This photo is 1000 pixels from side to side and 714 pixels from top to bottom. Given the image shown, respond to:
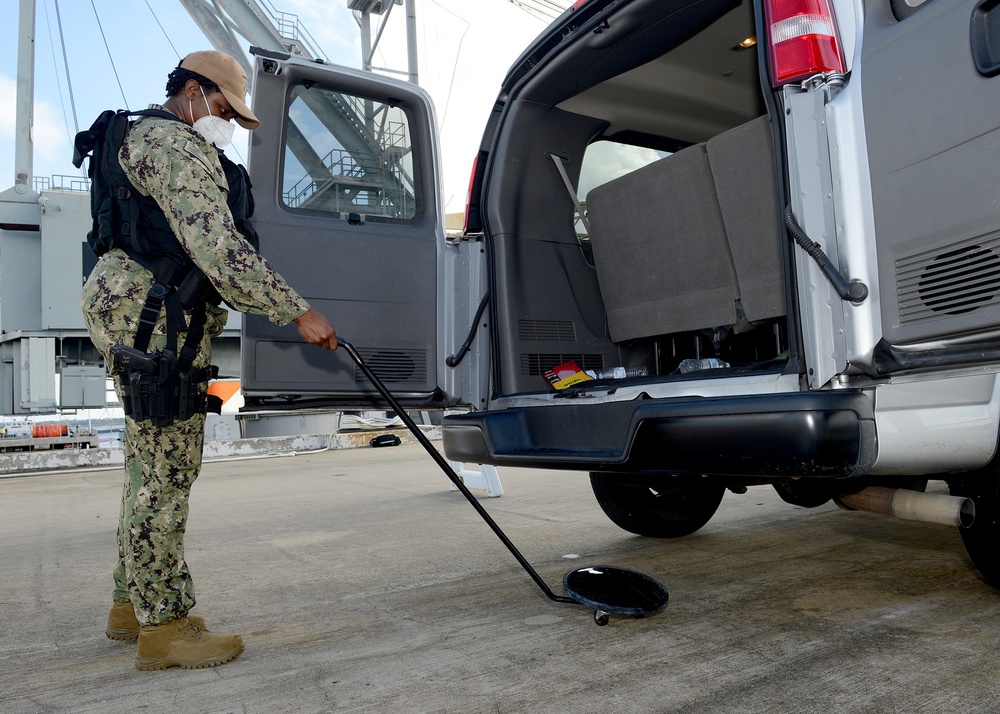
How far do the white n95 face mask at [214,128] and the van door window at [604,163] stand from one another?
1.56 meters

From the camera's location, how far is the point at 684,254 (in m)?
2.85

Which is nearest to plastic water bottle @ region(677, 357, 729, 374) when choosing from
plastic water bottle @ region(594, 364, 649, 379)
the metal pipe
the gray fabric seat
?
the gray fabric seat

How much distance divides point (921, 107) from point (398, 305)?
6.36 ft

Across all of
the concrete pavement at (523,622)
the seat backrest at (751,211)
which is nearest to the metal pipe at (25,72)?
the concrete pavement at (523,622)

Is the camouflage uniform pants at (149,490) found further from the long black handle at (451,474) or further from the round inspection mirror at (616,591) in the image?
the round inspection mirror at (616,591)

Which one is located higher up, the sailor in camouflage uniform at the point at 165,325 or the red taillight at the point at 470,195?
the red taillight at the point at 470,195

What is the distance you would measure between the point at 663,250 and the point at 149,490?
2.00 m

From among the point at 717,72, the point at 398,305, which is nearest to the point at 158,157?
the point at 398,305

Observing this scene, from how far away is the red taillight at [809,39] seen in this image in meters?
1.79

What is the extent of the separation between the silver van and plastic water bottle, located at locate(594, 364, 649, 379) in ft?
0.06

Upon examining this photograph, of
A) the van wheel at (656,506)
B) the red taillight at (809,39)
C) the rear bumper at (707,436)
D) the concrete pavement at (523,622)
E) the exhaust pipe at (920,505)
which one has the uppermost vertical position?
the red taillight at (809,39)

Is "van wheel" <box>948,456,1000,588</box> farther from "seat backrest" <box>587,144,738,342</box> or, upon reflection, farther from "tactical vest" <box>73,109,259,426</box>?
"tactical vest" <box>73,109,259,426</box>

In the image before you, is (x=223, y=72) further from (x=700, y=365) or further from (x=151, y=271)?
(x=700, y=365)

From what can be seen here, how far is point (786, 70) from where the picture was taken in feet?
6.02
